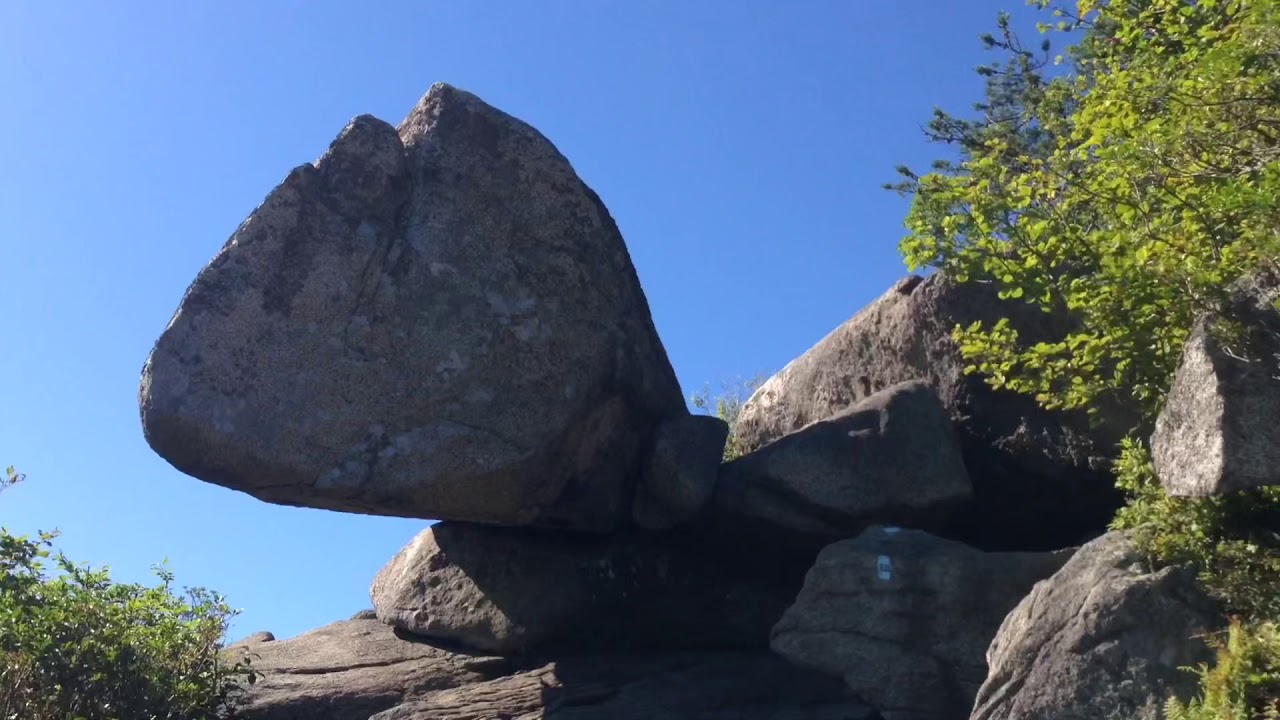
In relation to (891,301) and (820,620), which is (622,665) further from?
(891,301)

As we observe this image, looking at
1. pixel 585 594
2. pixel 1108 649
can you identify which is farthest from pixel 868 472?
pixel 1108 649

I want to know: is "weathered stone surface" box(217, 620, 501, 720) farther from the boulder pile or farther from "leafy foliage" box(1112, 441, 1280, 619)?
"leafy foliage" box(1112, 441, 1280, 619)

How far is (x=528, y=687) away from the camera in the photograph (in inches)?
471

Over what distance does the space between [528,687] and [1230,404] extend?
6795 mm

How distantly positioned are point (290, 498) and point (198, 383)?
1.22 meters

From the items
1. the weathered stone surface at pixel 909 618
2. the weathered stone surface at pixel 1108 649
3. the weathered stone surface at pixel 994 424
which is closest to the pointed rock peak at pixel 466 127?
the weathered stone surface at pixel 994 424

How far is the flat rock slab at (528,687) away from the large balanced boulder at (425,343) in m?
1.41

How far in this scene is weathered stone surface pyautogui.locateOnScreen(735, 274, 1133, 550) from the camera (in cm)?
1161

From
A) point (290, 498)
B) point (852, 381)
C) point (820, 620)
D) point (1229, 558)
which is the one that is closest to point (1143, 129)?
point (1229, 558)

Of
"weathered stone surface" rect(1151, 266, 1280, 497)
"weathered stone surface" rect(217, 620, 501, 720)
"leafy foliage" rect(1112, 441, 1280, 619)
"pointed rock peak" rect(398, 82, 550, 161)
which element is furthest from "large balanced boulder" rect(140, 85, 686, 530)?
"weathered stone surface" rect(1151, 266, 1280, 497)

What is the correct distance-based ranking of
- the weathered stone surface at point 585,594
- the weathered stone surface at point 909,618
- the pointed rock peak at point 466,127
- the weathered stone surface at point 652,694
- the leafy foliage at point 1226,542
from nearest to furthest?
the leafy foliage at point 1226,542 < the weathered stone surface at point 909,618 < the weathered stone surface at point 652,694 < the weathered stone surface at point 585,594 < the pointed rock peak at point 466,127

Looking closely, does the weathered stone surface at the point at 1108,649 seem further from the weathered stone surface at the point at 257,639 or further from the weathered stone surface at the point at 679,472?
the weathered stone surface at the point at 257,639

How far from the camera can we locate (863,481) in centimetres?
1159

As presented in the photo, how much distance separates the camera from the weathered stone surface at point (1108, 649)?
7.55m
